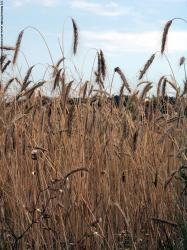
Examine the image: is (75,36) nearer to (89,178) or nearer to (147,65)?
(147,65)

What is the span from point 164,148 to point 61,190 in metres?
1.01

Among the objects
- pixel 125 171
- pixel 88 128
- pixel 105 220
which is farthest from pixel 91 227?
pixel 88 128

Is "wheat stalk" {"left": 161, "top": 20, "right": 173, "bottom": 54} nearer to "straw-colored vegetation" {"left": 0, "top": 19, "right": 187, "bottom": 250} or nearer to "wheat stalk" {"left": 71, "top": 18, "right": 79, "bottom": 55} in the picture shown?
"straw-colored vegetation" {"left": 0, "top": 19, "right": 187, "bottom": 250}

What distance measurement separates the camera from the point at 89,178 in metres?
3.46

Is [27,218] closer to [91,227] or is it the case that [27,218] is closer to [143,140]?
[91,227]

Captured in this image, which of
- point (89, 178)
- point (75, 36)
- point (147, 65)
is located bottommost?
point (89, 178)

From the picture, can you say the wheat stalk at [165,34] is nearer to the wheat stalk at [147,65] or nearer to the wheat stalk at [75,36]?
the wheat stalk at [147,65]

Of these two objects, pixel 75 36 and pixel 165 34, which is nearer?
pixel 165 34

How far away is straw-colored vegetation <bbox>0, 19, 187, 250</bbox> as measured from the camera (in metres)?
3.21

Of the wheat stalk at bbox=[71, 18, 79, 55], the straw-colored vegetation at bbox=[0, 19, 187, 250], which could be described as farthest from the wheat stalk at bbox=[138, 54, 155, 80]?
the wheat stalk at bbox=[71, 18, 79, 55]

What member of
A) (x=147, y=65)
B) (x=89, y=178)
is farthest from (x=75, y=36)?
(x=89, y=178)

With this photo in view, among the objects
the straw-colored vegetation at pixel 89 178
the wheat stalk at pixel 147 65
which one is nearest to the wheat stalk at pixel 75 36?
the straw-colored vegetation at pixel 89 178

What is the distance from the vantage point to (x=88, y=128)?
3.62 metres

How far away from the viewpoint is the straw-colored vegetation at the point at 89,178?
321cm
